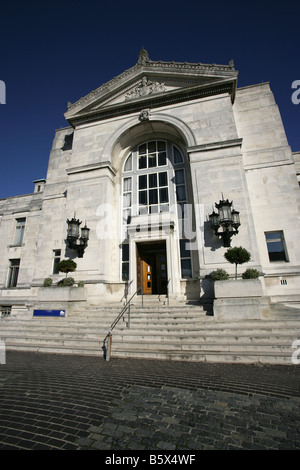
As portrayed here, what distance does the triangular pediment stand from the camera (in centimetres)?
1424

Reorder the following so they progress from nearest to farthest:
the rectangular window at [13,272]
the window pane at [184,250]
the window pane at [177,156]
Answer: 1. the window pane at [184,250]
2. the window pane at [177,156]
3. the rectangular window at [13,272]

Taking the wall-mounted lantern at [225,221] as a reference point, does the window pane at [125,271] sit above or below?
below

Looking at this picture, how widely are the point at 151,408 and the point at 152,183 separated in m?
13.5

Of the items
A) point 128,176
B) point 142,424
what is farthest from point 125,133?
Answer: point 142,424

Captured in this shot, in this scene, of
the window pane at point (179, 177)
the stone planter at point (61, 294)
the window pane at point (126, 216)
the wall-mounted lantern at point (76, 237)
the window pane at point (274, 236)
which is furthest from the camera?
the window pane at point (126, 216)

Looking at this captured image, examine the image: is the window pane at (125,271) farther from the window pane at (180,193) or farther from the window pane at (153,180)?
the window pane at (153,180)

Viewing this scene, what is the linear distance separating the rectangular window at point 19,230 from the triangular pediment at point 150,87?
31.2 feet

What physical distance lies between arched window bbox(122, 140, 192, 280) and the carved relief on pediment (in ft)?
11.0

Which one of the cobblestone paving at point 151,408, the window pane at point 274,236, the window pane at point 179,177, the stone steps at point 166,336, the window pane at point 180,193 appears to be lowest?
the cobblestone paving at point 151,408

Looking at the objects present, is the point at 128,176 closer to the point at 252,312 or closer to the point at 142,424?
the point at 252,312

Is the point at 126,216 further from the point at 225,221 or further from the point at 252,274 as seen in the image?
the point at 252,274

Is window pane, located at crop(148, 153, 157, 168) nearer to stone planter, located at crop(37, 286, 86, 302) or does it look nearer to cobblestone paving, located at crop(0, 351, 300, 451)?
stone planter, located at crop(37, 286, 86, 302)

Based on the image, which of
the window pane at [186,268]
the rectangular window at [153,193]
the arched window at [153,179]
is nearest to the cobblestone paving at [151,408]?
the window pane at [186,268]

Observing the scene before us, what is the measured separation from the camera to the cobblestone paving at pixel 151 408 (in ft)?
9.18
